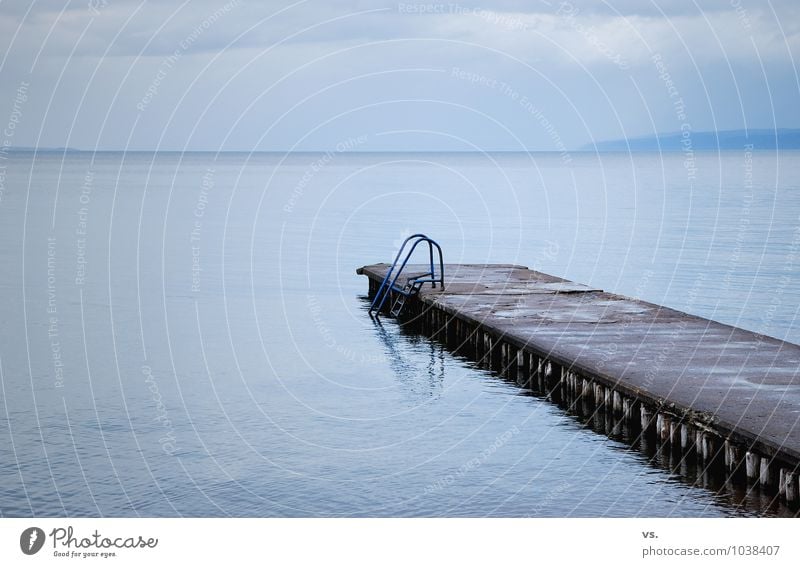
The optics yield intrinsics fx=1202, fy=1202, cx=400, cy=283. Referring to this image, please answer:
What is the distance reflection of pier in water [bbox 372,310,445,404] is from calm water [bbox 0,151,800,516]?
0.31 feet

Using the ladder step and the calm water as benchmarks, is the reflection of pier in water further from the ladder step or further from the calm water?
the ladder step

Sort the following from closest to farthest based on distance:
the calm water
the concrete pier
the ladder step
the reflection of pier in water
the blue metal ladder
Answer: the concrete pier, the calm water, the reflection of pier in water, the blue metal ladder, the ladder step

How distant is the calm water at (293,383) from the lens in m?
16.9

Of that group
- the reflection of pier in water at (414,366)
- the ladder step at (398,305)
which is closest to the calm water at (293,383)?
the reflection of pier in water at (414,366)

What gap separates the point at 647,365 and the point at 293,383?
7.77 m

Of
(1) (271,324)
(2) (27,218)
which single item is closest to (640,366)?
(1) (271,324)

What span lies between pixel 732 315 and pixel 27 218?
51.5 m

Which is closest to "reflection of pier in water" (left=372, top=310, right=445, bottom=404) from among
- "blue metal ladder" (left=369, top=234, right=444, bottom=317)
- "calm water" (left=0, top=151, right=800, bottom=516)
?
"calm water" (left=0, top=151, right=800, bottom=516)

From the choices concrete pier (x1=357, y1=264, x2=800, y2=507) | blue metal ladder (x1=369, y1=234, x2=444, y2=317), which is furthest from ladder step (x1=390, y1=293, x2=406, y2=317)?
concrete pier (x1=357, y1=264, x2=800, y2=507)

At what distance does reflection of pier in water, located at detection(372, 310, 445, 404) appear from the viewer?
2420 centimetres

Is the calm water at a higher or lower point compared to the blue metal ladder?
lower

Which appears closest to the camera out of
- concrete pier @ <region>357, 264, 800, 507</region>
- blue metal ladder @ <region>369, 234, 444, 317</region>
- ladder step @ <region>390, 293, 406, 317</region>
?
concrete pier @ <region>357, 264, 800, 507</region>

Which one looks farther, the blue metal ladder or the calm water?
the blue metal ladder

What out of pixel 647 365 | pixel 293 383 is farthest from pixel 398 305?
pixel 647 365
